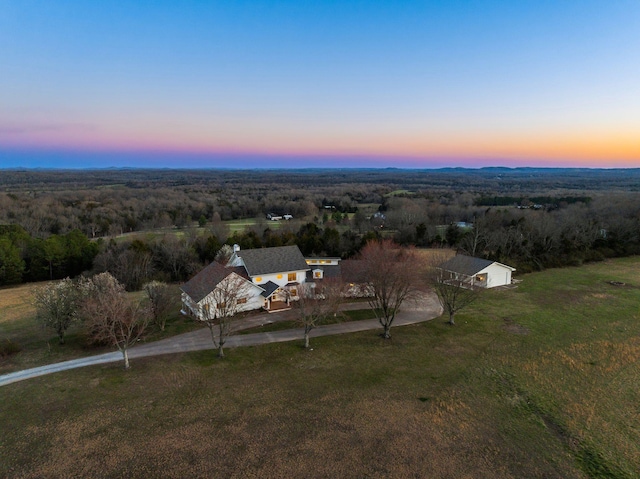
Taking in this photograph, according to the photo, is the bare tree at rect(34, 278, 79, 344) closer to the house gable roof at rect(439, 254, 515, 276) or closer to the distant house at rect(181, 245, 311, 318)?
the distant house at rect(181, 245, 311, 318)

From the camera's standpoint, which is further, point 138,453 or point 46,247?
point 46,247

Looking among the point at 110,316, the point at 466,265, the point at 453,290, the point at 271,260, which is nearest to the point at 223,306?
the point at 110,316

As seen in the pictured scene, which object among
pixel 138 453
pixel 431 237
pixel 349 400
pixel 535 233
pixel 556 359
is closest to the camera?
pixel 138 453

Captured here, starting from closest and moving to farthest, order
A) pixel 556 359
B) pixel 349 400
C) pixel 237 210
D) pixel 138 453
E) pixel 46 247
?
pixel 138 453 < pixel 349 400 < pixel 556 359 < pixel 46 247 < pixel 237 210

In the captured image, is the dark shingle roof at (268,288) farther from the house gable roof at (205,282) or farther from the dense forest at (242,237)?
the dense forest at (242,237)

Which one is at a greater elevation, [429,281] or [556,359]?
[429,281]

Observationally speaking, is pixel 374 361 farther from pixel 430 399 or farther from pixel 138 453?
pixel 138 453

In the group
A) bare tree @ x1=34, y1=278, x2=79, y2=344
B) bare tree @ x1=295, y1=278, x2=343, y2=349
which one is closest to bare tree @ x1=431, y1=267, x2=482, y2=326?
bare tree @ x1=295, y1=278, x2=343, y2=349

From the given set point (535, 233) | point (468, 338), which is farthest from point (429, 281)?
point (535, 233)
